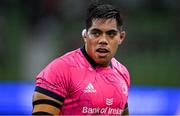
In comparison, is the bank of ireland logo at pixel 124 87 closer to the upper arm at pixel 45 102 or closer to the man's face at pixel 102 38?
the man's face at pixel 102 38

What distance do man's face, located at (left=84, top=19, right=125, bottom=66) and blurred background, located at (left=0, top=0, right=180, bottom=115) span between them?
7.47 m

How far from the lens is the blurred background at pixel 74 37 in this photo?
42.1 feet

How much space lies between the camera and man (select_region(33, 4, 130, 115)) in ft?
15.2

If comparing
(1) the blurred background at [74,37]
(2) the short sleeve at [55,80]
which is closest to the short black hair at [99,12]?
(2) the short sleeve at [55,80]

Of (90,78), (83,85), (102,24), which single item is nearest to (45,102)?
(83,85)

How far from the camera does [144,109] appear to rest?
10.1 metres

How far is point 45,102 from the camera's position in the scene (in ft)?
15.1

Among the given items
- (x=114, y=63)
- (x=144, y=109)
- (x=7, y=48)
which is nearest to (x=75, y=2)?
(x=7, y=48)

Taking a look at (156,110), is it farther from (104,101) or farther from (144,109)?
(104,101)

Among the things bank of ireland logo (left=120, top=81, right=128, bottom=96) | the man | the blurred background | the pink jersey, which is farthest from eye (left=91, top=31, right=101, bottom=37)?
the blurred background

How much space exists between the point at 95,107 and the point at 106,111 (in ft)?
0.36

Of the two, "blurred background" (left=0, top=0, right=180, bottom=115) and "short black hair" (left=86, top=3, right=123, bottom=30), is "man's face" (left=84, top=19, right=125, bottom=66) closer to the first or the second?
"short black hair" (left=86, top=3, right=123, bottom=30)

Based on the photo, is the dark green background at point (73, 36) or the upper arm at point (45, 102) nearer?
the upper arm at point (45, 102)

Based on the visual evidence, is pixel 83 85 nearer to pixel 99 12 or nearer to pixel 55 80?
pixel 55 80
